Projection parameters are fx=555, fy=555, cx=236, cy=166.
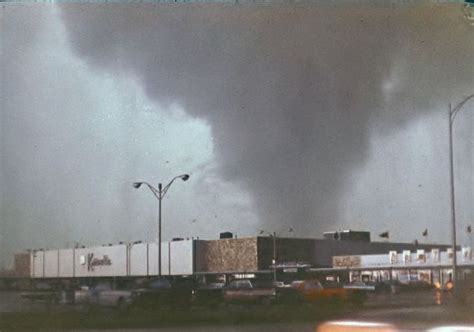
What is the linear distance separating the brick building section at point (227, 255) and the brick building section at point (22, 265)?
3.42 feet

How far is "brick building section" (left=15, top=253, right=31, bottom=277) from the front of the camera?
3.38 metres

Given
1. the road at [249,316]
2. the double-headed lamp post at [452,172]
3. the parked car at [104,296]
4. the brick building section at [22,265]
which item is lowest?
the road at [249,316]

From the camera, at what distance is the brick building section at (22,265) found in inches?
133

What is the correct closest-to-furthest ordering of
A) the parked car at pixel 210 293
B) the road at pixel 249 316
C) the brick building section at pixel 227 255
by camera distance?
the brick building section at pixel 227 255 → the road at pixel 249 316 → the parked car at pixel 210 293

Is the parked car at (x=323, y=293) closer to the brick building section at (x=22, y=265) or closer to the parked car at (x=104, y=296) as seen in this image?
the parked car at (x=104, y=296)

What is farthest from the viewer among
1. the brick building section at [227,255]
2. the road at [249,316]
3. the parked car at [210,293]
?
the parked car at [210,293]

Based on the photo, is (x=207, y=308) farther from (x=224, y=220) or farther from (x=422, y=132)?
(x=422, y=132)

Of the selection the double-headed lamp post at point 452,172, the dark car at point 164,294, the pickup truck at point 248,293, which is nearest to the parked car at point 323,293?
the pickup truck at point 248,293

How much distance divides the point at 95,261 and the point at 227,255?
0.81 metres

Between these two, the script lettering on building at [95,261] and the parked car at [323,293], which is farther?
the parked car at [323,293]

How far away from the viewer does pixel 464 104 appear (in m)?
3.71

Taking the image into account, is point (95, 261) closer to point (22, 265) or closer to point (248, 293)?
point (22, 265)

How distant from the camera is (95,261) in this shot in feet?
11.2

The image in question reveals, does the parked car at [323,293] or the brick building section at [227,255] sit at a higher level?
the brick building section at [227,255]
